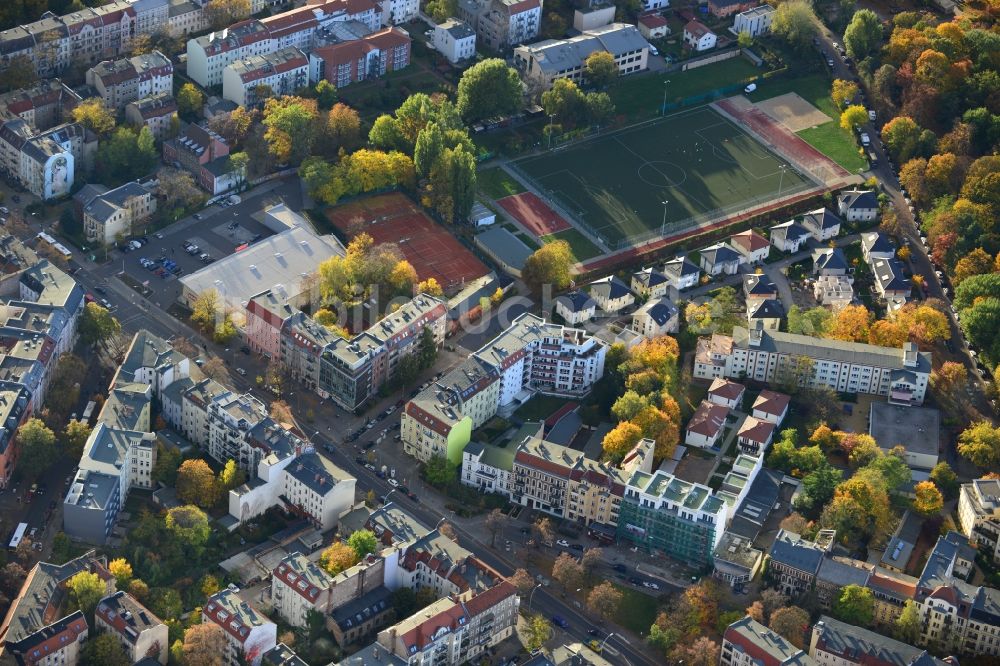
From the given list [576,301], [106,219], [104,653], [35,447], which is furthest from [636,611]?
[106,219]

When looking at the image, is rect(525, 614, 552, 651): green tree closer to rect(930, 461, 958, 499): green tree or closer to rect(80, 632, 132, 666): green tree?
rect(80, 632, 132, 666): green tree

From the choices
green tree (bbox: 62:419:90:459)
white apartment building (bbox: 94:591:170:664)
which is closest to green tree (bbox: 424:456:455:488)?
green tree (bbox: 62:419:90:459)

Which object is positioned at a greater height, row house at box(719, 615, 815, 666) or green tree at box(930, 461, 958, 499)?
row house at box(719, 615, 815, 666)

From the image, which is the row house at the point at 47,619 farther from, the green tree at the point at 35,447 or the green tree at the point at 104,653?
the green tree at the point at 35,447

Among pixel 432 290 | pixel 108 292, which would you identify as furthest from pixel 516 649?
pixel 108 292

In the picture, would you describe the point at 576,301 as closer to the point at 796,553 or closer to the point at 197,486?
the point at 796,553

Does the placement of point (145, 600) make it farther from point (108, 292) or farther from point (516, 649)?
point (108, 292)
